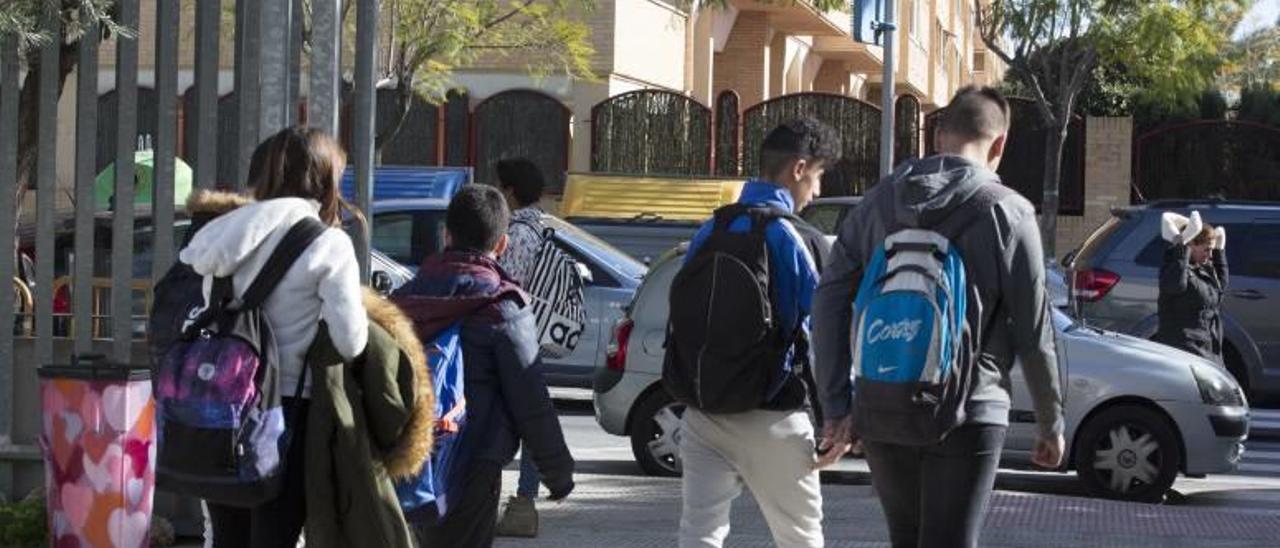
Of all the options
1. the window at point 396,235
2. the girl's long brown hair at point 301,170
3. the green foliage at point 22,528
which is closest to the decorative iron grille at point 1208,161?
the window at point 396,235

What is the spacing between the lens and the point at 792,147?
657 centimetres

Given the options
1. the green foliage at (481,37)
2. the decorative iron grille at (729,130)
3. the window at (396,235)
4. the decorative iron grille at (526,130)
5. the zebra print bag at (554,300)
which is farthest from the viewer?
the decorative iron grille at (729,130)

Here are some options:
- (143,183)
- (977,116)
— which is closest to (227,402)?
(977,116)

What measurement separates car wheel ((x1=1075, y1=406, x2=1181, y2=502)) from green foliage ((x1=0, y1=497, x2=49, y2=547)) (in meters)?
6.13

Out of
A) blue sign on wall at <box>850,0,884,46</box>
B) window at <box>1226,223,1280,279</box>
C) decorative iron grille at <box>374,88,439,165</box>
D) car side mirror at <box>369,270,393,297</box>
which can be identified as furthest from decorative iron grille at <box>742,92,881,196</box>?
car side mirror at <box>369,270,393,297</box>

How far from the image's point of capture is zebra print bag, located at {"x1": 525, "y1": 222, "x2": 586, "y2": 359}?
930 centimetres

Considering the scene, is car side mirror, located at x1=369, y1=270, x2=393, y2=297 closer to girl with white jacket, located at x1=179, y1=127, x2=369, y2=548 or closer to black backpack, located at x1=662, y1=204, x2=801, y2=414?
black backpack, located at x1=662, y1=204, x2=801, y2=414

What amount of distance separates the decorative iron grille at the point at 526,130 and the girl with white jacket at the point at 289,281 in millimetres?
23190

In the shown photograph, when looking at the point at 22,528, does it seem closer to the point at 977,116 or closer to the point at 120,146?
the point at 120,146

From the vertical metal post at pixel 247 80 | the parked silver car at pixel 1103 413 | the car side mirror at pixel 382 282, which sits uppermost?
the vertical metal post at pixel 247 80

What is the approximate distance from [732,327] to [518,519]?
339 cm

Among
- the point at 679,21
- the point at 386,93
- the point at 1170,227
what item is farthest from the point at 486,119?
the point at 1170,227

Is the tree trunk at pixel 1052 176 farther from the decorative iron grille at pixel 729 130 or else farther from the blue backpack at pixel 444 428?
the blue backpack at pixel 444 428

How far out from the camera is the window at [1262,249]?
680 inches
